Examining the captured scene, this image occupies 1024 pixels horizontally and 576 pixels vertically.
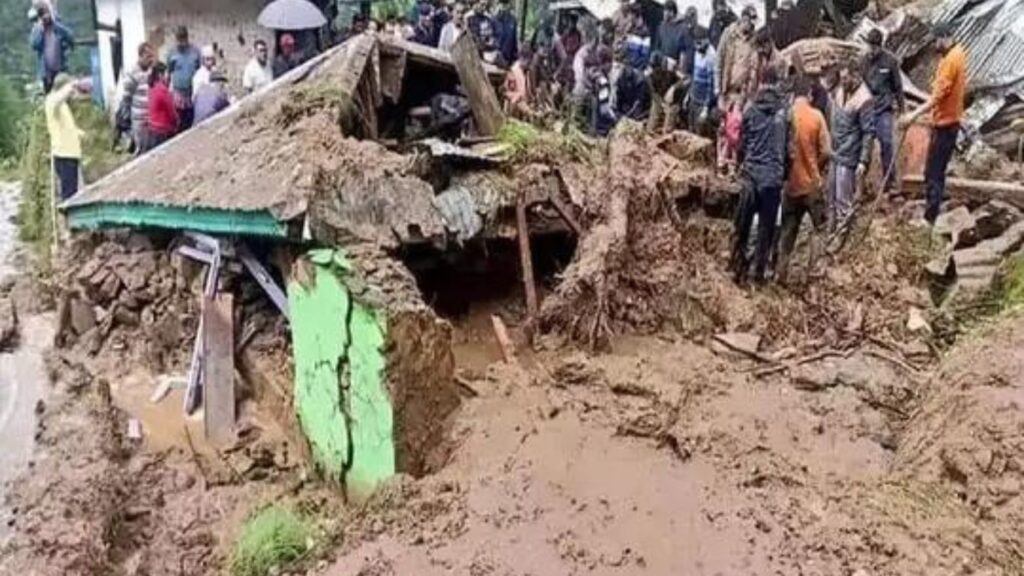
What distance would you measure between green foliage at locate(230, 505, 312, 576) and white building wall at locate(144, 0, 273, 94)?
10.8 metres

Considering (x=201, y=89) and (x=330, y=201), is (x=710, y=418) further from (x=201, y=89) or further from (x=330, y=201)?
(x=201, y=89)

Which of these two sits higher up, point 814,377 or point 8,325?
point 814,377

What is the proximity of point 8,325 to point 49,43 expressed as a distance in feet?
19.6

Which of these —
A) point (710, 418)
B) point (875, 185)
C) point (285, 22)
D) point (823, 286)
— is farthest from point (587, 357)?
point (285, 22)

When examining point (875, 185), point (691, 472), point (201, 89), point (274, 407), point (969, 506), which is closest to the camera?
point (969, 506)

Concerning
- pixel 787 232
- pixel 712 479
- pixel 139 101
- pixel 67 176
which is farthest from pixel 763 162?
pixel 67 176

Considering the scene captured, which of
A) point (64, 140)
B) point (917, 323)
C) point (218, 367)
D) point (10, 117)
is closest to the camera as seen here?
point (917, 323)

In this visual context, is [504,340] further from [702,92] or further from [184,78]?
[184,78]

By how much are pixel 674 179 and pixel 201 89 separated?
597 cm

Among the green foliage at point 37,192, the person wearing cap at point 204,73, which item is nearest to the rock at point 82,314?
the green foliage at point 37,192

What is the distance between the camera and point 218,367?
1077cm

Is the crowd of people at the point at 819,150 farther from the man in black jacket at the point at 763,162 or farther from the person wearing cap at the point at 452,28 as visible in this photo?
the person wearing cap at the point at 452,28

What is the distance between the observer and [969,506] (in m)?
7.34

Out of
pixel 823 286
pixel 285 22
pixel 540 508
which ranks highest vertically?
pixel 285 22
